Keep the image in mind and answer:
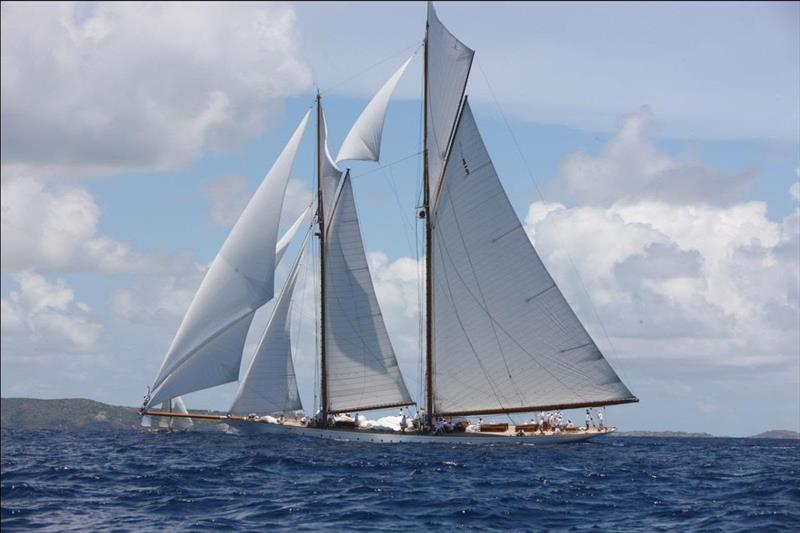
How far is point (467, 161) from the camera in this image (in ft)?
196

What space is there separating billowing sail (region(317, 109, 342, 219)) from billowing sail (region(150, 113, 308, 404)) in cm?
503

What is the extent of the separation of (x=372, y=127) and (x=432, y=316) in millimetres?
11787

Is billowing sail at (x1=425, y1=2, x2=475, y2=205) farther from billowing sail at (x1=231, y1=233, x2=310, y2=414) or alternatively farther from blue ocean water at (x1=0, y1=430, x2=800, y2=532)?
blue ocean water at (x1=0, y1=430, x2=800, y2=532)

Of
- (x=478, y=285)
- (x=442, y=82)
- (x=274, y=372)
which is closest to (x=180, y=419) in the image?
(x=274, y=372)

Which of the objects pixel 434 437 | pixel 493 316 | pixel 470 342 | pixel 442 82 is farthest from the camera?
pixel 434 437

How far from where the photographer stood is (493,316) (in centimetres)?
5906

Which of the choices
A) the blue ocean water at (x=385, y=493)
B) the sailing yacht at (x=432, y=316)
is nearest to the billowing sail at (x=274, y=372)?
the sailing yacht at (x=432, y=316)

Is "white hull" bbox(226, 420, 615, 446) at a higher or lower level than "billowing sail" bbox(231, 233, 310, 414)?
lower

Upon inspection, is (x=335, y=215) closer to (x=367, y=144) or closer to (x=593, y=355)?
(x=367, y=144)

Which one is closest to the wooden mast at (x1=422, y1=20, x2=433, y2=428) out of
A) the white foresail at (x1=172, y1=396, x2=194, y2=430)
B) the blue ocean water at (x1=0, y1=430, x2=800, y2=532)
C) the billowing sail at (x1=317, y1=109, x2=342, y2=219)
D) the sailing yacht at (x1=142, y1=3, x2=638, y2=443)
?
the sailing yacht at (x1=142, y1=3, x2=638, y2=443)

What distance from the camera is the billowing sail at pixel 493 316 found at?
58.1 m

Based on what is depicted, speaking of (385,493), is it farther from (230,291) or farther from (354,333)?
(354,333)

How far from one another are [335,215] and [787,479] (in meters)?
34.1

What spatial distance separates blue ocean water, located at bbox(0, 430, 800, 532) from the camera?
91.9 feet
